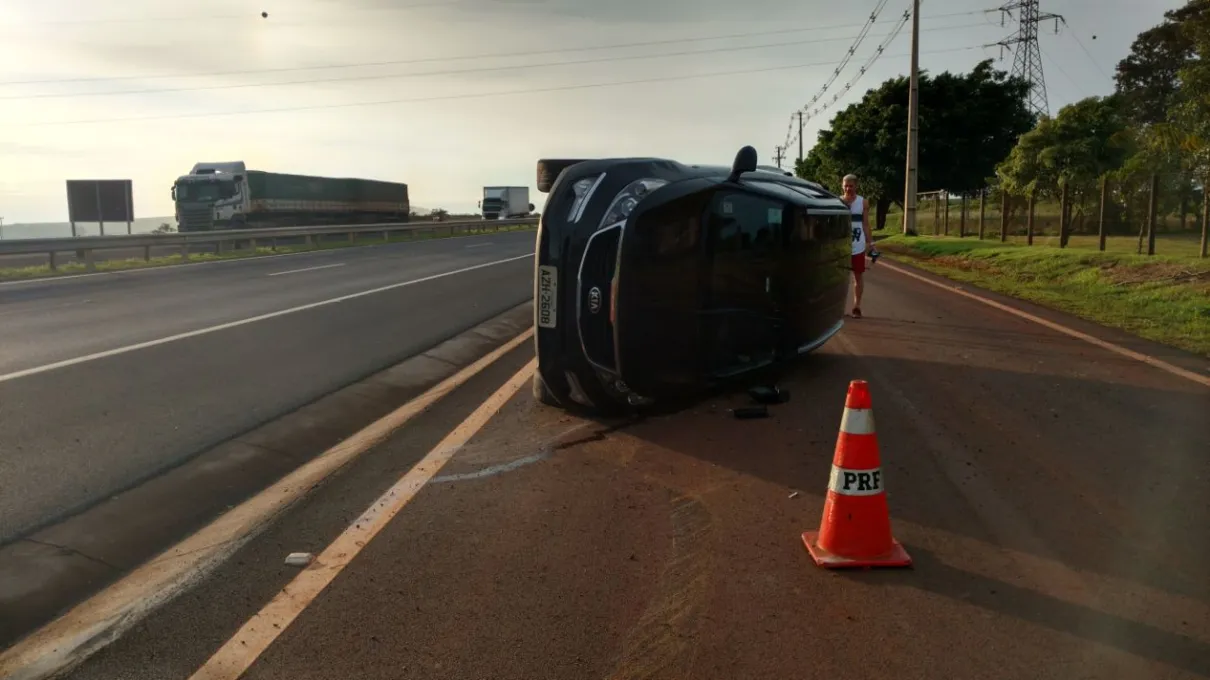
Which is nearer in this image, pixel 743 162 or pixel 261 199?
pixel 743 162

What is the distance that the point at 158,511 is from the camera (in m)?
5.14

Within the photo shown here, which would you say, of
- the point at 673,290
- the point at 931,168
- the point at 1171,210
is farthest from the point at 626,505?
→ the point at 931,168

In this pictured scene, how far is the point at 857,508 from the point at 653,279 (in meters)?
2.56

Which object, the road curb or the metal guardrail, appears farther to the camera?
the metal guardrail

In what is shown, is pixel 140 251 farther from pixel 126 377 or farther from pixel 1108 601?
pixel 1108 601

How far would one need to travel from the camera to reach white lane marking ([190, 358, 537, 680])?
11.1 ft

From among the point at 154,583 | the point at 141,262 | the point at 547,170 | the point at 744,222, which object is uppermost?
the point at 547,170

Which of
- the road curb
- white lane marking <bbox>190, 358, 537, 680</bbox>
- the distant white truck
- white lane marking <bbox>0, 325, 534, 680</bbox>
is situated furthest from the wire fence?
the distant white truck

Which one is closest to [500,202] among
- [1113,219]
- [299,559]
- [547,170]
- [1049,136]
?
[1049,136]

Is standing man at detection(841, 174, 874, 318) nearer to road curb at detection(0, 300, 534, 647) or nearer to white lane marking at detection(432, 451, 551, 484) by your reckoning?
road curb at detection(0, 300, 534, 647)

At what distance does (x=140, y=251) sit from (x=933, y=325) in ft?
88.0

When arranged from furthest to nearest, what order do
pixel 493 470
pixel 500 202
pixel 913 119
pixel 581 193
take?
pixel 500 202, pixel 913 119, pixel 581 193, pixel 493 470

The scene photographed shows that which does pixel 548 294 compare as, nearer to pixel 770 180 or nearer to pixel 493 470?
pixel 493 470

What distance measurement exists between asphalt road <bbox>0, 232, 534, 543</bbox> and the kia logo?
2.73 m
